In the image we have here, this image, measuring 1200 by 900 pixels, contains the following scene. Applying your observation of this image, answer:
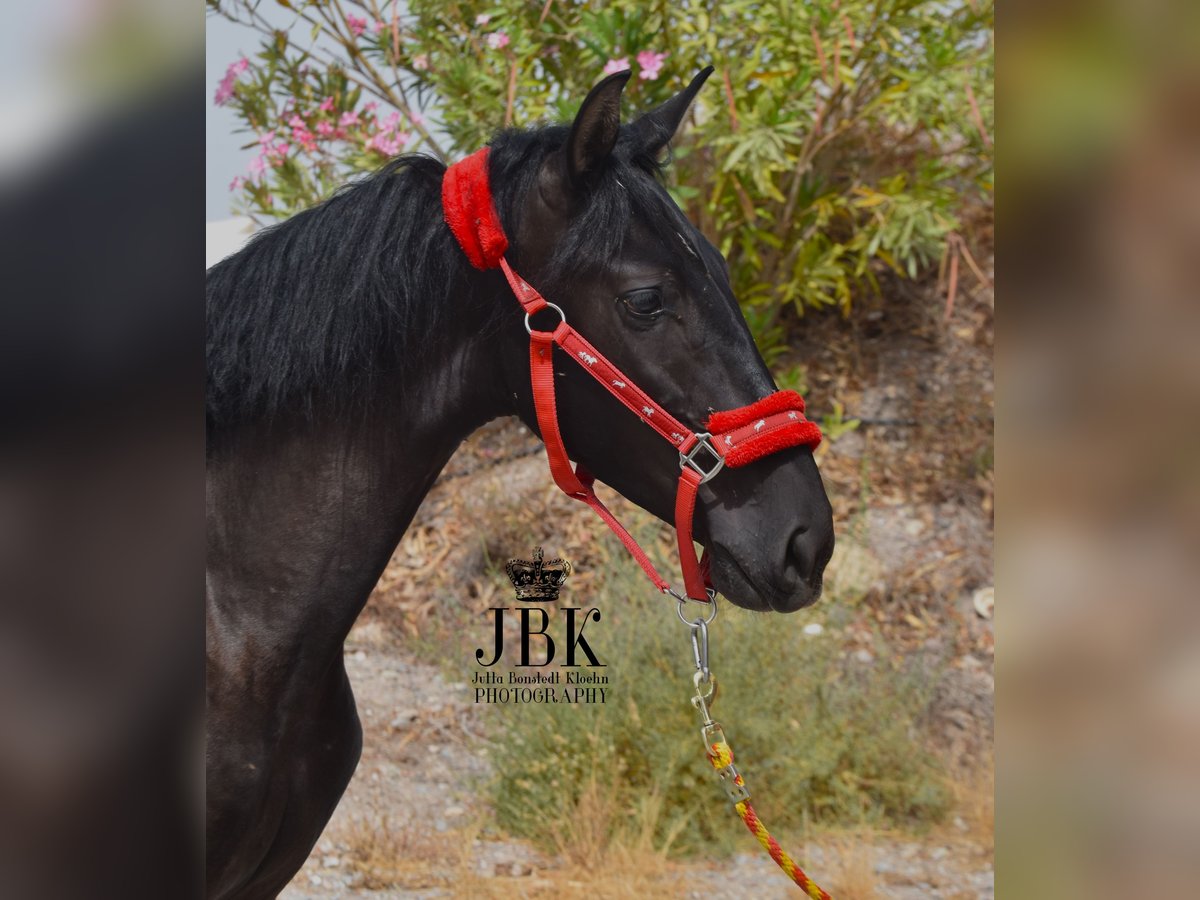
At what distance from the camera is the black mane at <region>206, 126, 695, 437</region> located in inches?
48.6

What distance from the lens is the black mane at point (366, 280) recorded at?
4.05 feet

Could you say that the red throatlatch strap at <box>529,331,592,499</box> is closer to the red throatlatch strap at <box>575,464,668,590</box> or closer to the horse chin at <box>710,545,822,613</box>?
the red throatlatch strap at <box>575,464,668,590</box>

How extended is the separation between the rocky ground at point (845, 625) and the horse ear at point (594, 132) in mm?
2003

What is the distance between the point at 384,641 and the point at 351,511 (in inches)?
94.0

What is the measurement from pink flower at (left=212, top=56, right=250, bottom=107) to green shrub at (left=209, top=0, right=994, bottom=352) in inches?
0.5

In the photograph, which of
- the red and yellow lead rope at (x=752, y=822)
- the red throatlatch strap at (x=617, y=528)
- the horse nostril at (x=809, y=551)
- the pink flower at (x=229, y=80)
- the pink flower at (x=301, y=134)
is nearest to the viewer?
the red and yellow lead rope at (x=752, y=822)

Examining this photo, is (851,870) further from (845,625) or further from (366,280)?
(366,280)

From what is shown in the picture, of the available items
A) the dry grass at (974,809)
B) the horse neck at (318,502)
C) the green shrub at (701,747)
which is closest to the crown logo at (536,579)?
the green shrub at (701,747)

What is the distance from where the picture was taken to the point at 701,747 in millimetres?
2715

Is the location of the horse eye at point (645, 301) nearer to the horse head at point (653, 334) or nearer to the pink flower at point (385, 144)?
the horse head at point (653, 334)

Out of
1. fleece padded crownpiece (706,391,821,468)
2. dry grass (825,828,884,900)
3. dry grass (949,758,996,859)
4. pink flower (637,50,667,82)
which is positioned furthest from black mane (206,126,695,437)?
dry grass (949,758,996,859)

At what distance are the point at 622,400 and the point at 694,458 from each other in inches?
4.7
